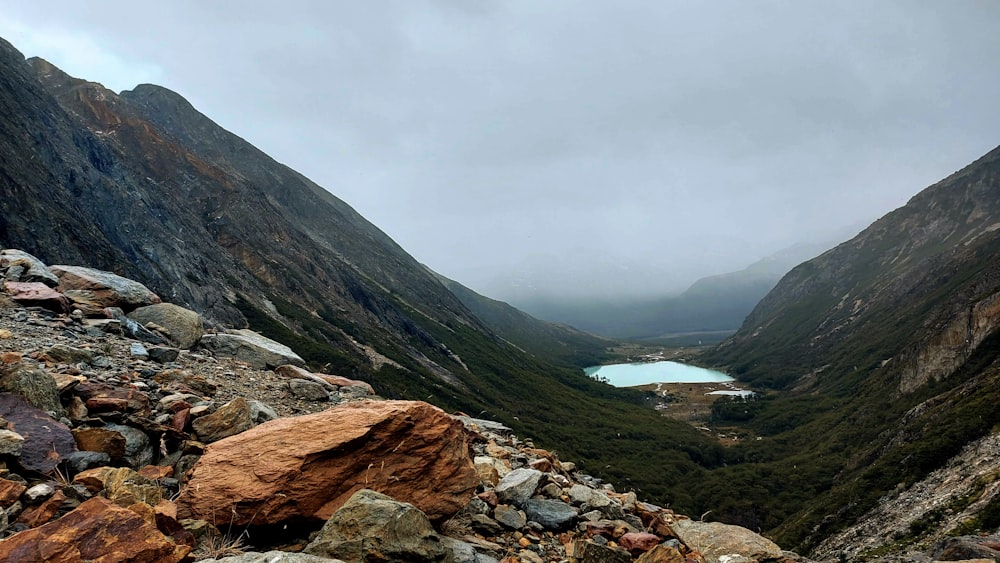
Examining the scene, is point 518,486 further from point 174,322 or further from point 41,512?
point 174,322

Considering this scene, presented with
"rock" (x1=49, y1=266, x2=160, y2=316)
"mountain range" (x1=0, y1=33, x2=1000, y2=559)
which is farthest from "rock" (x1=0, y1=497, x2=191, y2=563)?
"mountain range" (x1=0, y1=33, x2=1000, y2=559)

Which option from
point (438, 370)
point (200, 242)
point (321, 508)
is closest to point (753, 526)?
point (438, 370)

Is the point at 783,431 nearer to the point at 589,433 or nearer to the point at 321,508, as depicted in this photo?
the point at 589,433

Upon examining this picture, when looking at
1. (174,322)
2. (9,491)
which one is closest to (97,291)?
(174,322)

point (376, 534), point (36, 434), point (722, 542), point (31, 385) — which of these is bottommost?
point (722, 542)

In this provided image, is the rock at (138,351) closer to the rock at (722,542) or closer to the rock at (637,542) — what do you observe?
the rock at (637,542)

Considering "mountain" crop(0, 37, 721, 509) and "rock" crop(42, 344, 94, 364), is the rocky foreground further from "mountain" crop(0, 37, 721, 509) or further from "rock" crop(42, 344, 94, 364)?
"mountain" crop(0, 37, 721, 509)
